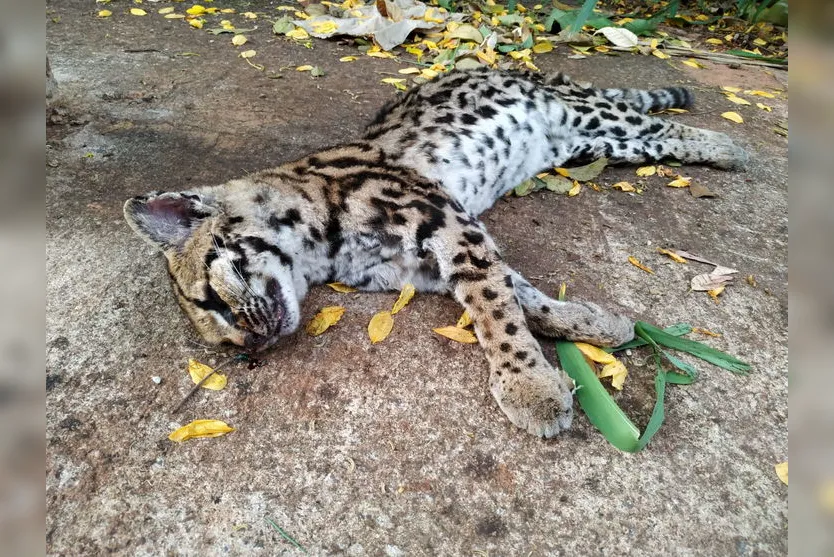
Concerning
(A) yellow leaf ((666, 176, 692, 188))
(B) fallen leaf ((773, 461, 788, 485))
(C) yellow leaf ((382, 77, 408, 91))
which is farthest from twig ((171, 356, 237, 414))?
(C) yellow leaf ((382, 77, 408, 91))

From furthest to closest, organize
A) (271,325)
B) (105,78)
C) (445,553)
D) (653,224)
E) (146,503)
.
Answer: (105,78)
(653,224)
(271,325)
(146,503)
(445,553)

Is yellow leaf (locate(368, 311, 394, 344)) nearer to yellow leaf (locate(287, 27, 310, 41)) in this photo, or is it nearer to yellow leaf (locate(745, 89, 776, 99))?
yellow leaf (locate(287, 27, 310, 41))

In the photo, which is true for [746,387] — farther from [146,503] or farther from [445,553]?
[146,503]

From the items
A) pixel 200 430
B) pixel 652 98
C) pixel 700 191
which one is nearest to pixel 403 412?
pixel 200 430

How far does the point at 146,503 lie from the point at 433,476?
1313mm

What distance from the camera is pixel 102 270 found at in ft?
12.5

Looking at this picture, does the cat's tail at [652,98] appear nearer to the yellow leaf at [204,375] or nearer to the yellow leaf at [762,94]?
the yellow leaf at [762,94]

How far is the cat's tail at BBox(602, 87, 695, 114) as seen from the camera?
227 inches

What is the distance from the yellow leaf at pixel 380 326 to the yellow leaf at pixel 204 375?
0.88 metres

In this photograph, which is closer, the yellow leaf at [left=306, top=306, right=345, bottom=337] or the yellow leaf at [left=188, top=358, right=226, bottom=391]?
the yellow leaf at [left=188, top=358, right=226, bottom=391]

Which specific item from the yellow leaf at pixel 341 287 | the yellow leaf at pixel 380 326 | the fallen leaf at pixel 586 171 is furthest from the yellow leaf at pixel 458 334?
the fallen leaf at pixel 586 171

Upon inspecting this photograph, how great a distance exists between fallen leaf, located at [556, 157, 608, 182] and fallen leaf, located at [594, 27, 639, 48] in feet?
11.3
